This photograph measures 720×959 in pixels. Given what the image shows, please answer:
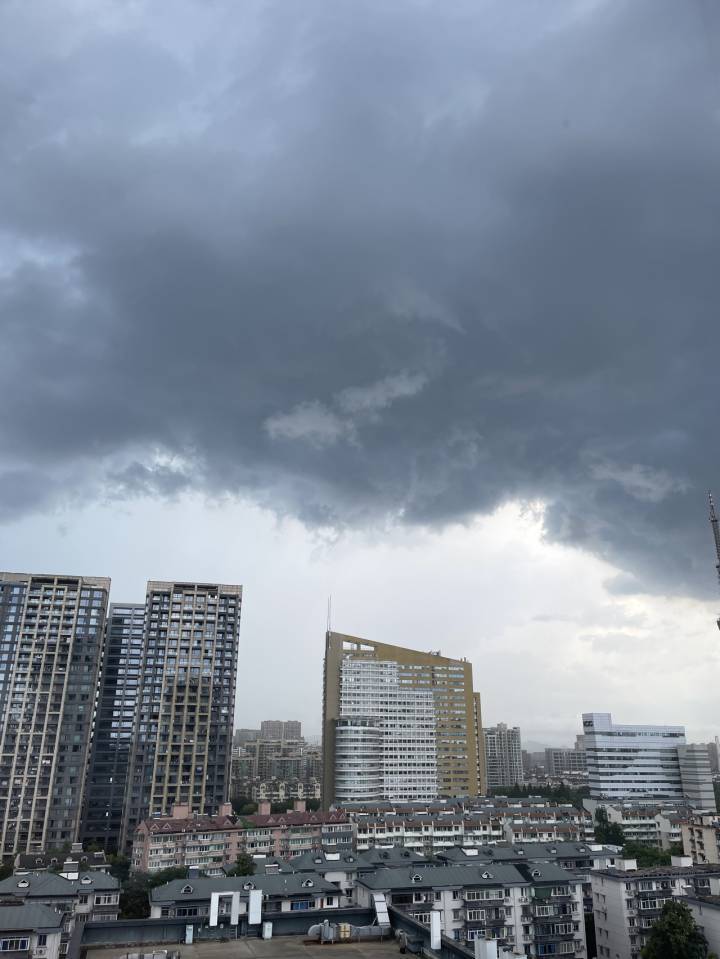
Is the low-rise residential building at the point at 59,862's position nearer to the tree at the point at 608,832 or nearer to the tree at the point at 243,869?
the tree at the point at 243,869

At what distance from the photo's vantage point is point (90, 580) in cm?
13062

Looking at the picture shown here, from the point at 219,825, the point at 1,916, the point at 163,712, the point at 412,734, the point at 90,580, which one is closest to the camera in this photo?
the point at 1,916

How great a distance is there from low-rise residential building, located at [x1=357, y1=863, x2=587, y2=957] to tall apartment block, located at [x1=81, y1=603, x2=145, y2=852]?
265ft

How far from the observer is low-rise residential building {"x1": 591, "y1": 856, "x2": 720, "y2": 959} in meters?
57.4

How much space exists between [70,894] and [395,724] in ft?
373

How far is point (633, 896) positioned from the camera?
58000mm

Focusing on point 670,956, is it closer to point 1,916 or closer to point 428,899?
point 428,899

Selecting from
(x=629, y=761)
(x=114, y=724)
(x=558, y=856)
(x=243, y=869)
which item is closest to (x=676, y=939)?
(x=558, y=856)

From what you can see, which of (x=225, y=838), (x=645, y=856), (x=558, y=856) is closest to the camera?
(x=558, y=856)

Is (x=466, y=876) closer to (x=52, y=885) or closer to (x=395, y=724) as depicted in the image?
(x=52, y=885)

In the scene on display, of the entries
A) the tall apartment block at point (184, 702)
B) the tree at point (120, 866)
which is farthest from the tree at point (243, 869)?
the tall apartment block at point (184, 702)

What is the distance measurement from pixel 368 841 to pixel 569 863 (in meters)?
32.8

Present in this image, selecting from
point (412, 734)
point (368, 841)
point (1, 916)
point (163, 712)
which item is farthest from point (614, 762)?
point (1, 916)

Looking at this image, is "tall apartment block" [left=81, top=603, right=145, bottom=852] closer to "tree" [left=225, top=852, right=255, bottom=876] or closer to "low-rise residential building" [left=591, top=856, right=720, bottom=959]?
"tree" [left=225, top=852, right=255, bottom=876]
